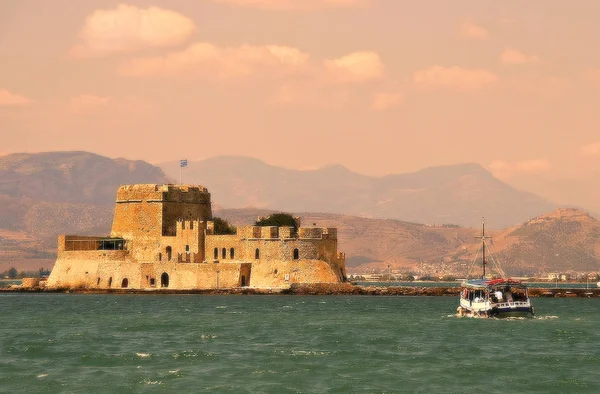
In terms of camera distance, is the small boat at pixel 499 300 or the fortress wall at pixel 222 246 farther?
the fortress wall at pixel 222 246

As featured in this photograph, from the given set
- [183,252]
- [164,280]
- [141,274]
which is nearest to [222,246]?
[183,252]

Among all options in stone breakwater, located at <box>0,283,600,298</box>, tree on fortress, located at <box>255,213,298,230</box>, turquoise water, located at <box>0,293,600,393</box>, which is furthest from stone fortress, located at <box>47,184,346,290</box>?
turquoise water, located at <box>0,293,600,393</box>

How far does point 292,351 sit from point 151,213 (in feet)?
188

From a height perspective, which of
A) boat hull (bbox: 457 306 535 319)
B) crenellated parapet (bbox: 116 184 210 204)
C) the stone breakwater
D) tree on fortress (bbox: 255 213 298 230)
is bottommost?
boat hull (bbox: 457 306 535 319)

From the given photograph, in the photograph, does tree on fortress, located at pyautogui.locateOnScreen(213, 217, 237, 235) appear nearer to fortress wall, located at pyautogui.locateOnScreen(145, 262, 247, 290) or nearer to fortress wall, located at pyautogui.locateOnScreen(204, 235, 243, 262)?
fortress wall, located at pyautogui.locateOnScreen(204, 235, 243, 262)

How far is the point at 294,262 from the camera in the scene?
99812 millimetres

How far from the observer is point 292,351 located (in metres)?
50.0

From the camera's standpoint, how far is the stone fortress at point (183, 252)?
99.9m

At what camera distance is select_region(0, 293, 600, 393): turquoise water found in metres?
40.9

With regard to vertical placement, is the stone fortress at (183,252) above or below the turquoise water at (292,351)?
above

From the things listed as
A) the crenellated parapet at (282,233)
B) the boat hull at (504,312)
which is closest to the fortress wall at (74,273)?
the crenellated parapet at (282,233)

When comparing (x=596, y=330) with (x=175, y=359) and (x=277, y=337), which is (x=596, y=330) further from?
(x=175, y=359)

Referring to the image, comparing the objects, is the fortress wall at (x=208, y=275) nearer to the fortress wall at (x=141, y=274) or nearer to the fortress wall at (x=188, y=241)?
the fortress wall at (x=141, y=274)

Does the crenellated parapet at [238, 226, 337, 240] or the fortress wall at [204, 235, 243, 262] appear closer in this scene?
the crenellated parapet at [238, 226, 337, 240]
